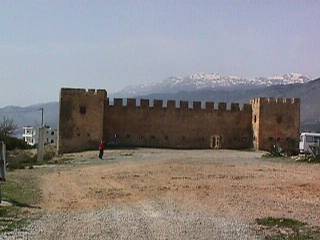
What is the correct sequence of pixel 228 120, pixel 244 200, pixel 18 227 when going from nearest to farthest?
pixel 18 227, pixel 244 200, pixel 228 120

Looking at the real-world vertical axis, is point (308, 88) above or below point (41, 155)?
above

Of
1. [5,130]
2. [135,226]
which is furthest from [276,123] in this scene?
[135,226]

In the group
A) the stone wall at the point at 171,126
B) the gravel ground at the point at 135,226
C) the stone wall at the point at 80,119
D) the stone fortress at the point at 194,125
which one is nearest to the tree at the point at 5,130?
the stone wall at the point at 80,119

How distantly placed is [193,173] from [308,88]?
144 m

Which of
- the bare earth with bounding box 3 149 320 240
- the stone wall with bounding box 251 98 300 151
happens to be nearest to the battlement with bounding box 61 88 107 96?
the stone wall with bounding box 251 98 300 151

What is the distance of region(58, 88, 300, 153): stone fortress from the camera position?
47781 millimetres

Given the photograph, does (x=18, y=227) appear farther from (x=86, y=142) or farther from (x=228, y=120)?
(x=228, y=120)

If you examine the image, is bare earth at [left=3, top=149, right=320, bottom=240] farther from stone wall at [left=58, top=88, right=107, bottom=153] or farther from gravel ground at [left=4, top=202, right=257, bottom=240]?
stone wall at [left=58, top=88, right=107, bottom=153]

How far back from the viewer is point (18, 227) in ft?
33.9

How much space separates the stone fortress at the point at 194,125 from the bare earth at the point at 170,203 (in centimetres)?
2447

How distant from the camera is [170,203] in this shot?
1371 cm

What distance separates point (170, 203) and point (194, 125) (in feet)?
115

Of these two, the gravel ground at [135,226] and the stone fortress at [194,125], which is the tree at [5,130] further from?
the gravel ground at [135,226]

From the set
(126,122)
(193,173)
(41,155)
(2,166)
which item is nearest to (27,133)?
(126,122)
